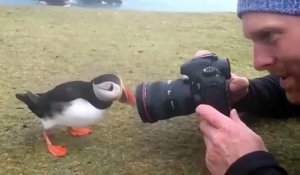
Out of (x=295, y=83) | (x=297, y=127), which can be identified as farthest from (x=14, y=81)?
(x=295, y=83)

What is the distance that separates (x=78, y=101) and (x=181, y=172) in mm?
266

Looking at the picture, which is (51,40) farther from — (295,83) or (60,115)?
(295,83)

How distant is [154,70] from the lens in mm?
1669

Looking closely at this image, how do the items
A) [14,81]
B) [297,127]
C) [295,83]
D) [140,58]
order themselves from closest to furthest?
[295,83], [297,127], [14,81], [140,58]

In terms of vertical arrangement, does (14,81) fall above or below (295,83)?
below

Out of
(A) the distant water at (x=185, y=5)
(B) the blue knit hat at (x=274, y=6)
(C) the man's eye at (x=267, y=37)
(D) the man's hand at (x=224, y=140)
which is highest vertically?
(B) the blue knit hat at (x=274, y=6)

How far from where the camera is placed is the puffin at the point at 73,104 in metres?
1.12

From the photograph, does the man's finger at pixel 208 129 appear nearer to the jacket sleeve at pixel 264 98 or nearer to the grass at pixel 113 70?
the grass at pixel 113 70

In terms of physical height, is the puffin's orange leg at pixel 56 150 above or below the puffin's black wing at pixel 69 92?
below

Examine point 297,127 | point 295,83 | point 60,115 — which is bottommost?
point 297,127

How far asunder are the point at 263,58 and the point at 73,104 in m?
0.46

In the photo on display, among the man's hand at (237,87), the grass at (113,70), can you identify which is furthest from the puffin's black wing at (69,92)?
the man's hand at (237,87)

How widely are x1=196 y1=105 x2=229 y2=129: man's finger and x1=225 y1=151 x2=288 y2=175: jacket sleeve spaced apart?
72mm

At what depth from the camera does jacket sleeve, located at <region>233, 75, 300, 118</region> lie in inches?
48.3
